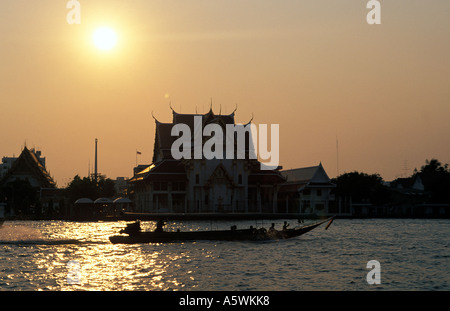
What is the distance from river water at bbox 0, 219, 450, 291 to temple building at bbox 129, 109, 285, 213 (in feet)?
131

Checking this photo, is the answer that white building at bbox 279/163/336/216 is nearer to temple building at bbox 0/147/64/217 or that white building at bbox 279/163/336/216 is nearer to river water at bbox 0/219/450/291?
temple building at bbox 0/147/64/217

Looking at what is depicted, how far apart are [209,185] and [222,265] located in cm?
5357

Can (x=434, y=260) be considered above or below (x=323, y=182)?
below

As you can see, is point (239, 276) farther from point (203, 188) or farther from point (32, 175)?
point (32, 175)

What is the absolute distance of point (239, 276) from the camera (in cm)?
2531

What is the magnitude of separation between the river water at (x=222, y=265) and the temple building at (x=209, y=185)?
40.0m

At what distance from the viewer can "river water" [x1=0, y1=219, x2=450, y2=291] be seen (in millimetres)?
23172

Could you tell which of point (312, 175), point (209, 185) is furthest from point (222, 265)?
point (312, 175)

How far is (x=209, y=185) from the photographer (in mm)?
82438

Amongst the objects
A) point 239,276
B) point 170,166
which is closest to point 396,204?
point 170,166

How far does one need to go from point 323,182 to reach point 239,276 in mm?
63709
